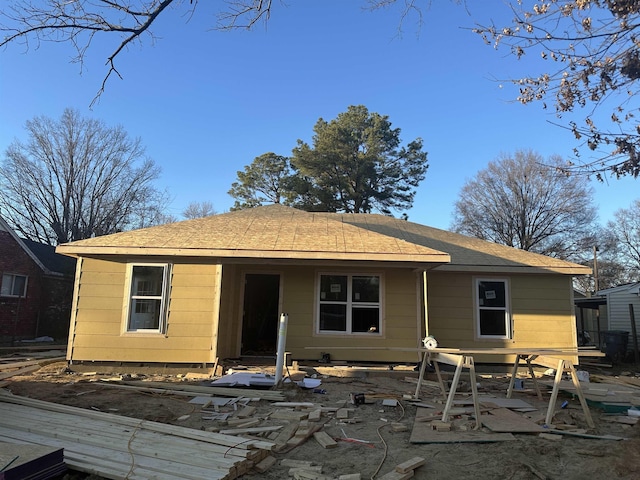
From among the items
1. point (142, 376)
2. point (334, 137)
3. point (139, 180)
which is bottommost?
point (142, 376)

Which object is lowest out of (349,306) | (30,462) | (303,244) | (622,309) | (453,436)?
(453,436)

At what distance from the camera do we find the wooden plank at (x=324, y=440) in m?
4.99

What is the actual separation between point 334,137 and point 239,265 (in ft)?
67.4

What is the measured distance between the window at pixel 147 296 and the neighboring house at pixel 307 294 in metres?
0.02

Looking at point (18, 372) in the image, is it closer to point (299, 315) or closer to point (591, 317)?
point (299, 315)

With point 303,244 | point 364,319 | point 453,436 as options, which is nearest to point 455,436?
point 453,436

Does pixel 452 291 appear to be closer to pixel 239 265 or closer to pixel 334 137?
pixel 239 265

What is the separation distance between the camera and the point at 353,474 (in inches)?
161

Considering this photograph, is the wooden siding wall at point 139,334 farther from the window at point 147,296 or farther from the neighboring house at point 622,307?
the neighboring house at point 622,307

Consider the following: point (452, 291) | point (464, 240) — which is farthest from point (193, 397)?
Result: point (464, 240)

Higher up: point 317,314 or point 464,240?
point 464,240

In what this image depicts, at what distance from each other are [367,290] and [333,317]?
108cm

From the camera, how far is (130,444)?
4.70 m

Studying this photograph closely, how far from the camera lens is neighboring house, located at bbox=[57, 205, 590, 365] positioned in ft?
32.1
